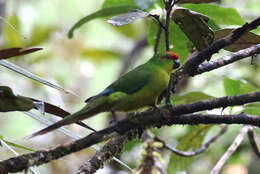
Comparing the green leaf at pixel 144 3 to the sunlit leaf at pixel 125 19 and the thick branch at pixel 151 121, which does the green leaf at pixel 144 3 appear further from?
the thick branch at pixel 151 121

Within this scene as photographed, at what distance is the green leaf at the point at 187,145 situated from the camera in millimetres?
2691

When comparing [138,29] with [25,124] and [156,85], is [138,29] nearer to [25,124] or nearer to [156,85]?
[25,124]

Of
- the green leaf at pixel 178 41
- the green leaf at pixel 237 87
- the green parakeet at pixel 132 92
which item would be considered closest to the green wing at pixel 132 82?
the green parakeet at pixel 132 92

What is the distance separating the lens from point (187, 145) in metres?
2.87

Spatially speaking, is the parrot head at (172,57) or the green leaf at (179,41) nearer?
the parrot head at (172,57)

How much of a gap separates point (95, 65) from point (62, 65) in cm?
52

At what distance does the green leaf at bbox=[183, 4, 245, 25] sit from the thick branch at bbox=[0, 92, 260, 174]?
0.89 metres

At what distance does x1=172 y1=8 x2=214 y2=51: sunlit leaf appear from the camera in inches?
72.5

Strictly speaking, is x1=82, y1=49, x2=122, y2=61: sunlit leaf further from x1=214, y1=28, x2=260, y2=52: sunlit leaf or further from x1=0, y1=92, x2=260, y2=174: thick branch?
x1=0, y1=92, x2=260, y2=174: thick branch

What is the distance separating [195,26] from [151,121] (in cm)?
52

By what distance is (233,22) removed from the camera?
234cm

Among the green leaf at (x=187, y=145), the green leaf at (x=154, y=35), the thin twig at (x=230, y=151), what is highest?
the green leaf at (x=154, y=35)

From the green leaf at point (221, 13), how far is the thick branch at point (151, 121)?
89 centimetres

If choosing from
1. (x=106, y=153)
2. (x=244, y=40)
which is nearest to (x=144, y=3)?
(x=244, y=40)
